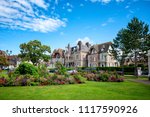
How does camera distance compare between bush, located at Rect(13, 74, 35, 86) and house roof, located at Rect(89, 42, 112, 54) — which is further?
house roof, located at Rect(89, 42, 112, 54)

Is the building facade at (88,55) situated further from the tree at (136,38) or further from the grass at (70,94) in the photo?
the grass at (70,94)

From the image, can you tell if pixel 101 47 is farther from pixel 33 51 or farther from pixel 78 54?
pixel 33 51

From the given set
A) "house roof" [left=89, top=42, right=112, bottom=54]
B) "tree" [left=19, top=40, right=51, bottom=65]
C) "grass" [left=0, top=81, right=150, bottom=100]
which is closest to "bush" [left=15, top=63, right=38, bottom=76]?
"grass" [left=0, top=81, right=150, bottom=100]

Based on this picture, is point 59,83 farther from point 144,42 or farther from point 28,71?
point 144,42

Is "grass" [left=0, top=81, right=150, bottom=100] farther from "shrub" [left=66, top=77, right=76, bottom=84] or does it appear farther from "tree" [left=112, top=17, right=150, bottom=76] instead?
"tree" [left=112, top=17, right=150, bottom=76]

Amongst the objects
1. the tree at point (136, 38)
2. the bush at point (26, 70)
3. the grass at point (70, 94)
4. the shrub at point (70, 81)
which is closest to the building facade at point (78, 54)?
the tree at point (136, 38)

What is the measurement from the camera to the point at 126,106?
605 cm

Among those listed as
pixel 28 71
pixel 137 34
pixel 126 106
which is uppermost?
pixel 137 34

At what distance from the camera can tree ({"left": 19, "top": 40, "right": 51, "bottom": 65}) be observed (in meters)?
36.6

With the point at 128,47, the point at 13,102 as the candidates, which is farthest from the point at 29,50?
the point at 13,102

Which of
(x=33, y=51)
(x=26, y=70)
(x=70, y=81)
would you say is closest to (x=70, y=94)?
(x=70, y=81)

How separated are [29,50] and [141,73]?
71.9ft

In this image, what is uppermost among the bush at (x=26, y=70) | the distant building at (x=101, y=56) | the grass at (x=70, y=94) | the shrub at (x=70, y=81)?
the distant building at (x=101, y=56)

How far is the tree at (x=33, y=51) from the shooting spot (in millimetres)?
36597
